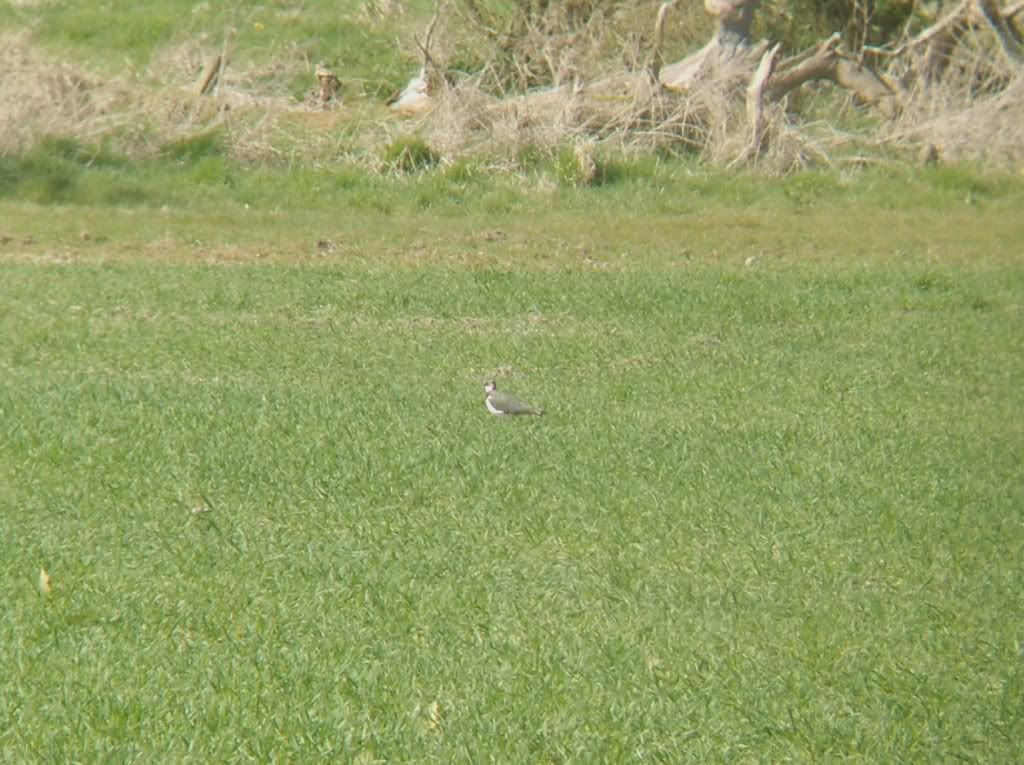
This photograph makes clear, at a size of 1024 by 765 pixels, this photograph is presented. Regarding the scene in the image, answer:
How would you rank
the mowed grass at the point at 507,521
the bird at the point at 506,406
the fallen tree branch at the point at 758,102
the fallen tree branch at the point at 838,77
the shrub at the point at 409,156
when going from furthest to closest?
the fallen tree branch at the point at 838,77
the fallen tree branch at the point at 758,102
the shrub at the point at 409,156
the bird at the point at 506,406
the mowed grass at the point at 507,521

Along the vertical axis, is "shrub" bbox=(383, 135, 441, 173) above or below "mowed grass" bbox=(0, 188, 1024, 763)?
below

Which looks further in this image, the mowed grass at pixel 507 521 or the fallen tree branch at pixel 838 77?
the fallen tree branch at pixel 838 77

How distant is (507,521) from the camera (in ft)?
21.9

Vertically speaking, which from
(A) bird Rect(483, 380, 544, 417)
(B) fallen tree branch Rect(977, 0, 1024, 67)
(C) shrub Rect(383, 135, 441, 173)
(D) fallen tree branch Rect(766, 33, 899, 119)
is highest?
(A) bird Rect(483, 380, 544, 417)

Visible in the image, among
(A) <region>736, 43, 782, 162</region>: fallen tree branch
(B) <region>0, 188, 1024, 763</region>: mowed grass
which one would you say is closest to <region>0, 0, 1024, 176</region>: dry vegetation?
(A) <region>736, 43, 782, 162</region>: fallen tree branch

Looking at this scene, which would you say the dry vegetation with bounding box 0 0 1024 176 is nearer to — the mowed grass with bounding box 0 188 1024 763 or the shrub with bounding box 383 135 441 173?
the shrub with bounding box 383 135 441 173

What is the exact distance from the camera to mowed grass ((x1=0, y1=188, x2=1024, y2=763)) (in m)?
4.86

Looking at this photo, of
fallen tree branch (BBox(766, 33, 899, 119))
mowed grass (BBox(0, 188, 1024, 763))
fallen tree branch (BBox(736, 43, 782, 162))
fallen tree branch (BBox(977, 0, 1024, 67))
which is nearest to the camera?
mowed grass (BBox(0, 188, 1024, 763))

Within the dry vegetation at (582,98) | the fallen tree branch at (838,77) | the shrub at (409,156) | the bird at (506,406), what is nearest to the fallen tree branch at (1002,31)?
the dry vegetation at (582,98)

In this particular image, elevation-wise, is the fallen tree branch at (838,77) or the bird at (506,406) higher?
the bird at (506,406)

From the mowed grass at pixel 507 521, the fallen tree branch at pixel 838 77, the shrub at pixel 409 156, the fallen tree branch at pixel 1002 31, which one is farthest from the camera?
the fallen tree branch at pixel 1002 31

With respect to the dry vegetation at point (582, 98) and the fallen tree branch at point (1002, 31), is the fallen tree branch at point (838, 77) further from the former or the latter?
the fallen tree branch at point (1002, 31)

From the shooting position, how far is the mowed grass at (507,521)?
486cm

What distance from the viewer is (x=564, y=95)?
18594mm
